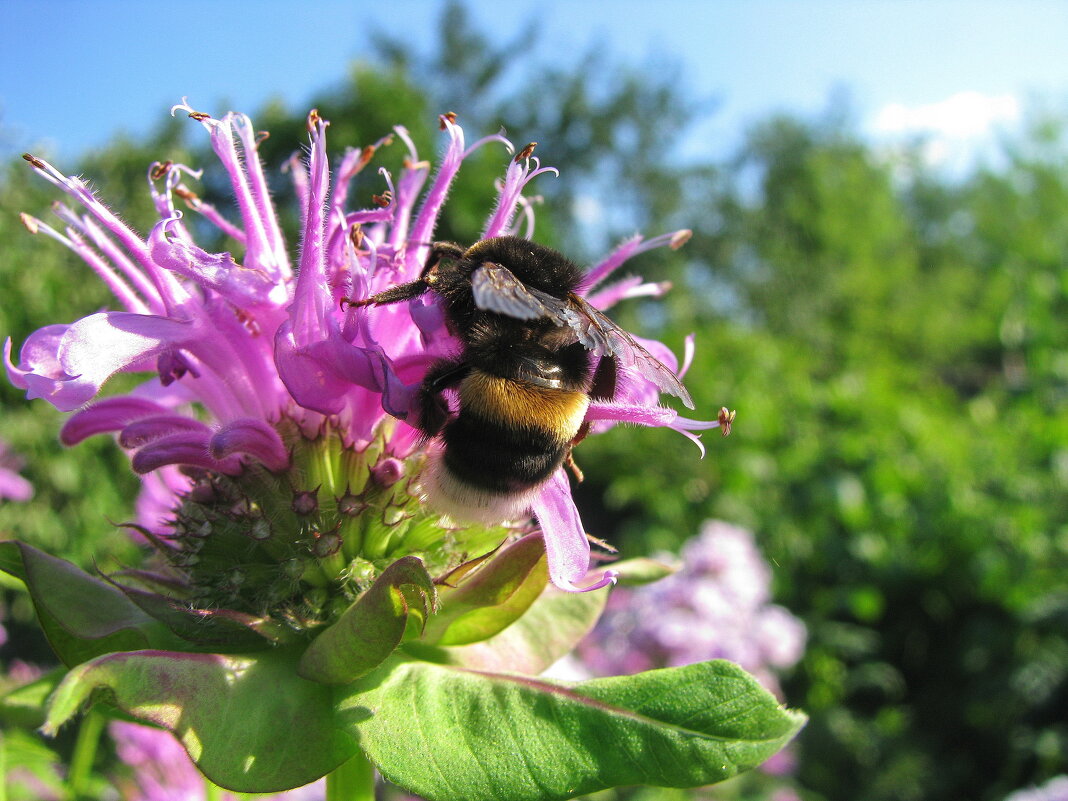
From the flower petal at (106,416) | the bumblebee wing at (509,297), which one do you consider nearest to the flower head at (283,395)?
the flower petal at (106,416)

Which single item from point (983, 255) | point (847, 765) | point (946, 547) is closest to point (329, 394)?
point (847, 765)

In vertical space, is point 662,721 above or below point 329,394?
below

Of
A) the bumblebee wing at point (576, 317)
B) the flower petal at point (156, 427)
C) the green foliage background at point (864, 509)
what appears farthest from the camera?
the green foliage background at point (864, 509)

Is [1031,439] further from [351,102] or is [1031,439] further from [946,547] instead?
[351,102]

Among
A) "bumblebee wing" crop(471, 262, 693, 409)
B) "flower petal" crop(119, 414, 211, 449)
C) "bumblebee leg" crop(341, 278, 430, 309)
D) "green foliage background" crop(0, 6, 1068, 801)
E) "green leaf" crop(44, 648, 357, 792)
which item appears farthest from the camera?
"green foliage background" crop(0, 6, 1068, 801)

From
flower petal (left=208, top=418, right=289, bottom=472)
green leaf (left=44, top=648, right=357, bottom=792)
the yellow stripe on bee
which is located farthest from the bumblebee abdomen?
green leaf (left=44, top=648, right=357, bottom=792)

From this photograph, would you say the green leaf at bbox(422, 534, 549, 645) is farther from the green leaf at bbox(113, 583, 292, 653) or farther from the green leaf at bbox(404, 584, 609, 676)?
the green leaf at bbox(113, 583, 292, 653)

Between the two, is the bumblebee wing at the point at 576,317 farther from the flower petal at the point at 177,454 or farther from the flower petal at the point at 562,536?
the flower petal at the point at 177,454
